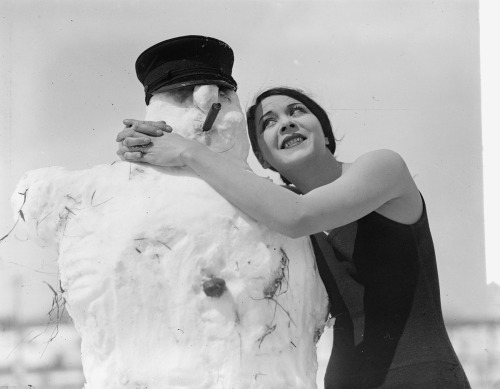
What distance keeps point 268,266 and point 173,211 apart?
0.26m

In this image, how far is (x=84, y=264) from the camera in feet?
5.91

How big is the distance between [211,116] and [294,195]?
32 centimetres

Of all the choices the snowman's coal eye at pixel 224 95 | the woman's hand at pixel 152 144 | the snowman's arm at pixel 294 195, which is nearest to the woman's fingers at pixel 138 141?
the woman's hand at pixel 152 144

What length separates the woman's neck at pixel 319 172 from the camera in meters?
2.06

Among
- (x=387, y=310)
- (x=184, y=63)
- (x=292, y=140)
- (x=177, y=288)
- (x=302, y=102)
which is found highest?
(x=184, y=63)

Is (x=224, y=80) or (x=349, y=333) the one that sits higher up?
(x=224, y=80)

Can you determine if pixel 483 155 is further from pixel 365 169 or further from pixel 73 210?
pixel 73 210

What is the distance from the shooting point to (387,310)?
6.30 ft

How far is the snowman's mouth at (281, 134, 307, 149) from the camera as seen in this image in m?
2.04

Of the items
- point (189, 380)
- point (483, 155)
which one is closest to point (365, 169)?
point (189, 380)

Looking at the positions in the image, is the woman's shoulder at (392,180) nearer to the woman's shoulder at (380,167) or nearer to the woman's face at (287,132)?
the woman's shoulder at (380,167)

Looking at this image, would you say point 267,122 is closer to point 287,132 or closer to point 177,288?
point 287,132

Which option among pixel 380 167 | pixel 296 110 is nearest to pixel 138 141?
pixel 296 110

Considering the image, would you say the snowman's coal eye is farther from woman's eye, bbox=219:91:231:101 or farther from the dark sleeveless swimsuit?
the dark sleeveless swimsuit
